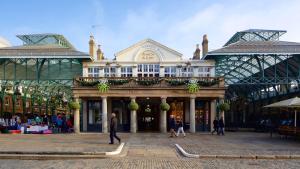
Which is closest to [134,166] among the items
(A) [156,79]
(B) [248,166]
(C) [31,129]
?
(B) [248,166]

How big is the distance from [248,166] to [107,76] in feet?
79.0

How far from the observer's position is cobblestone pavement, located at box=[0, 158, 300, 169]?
40.0ft

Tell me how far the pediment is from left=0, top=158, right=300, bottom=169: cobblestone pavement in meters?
22.0

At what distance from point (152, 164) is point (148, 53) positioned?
920 inches

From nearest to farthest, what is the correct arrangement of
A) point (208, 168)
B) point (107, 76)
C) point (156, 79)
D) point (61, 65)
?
point (208, 168) < point (156, 79) < point (107, 76) < point (61, 65)

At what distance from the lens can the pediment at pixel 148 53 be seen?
35.2 m

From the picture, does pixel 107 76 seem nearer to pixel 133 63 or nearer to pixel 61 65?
pixel 133 63

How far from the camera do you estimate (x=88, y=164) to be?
12.7m

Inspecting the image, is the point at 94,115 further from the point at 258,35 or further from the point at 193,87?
the point at 258,35

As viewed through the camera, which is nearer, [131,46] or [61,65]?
[131,46]

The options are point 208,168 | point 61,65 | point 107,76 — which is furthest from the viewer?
point 61,65

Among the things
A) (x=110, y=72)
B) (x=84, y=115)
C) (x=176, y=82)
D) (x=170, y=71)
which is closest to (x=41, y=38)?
(x=110, y=72)

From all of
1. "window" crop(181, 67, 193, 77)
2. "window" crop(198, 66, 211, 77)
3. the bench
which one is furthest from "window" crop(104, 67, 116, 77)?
the bench

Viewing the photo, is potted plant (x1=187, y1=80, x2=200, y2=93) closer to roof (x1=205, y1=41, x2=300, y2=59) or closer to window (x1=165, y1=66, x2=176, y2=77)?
window (x1=165, y1=66, x2=176, y2=77)
